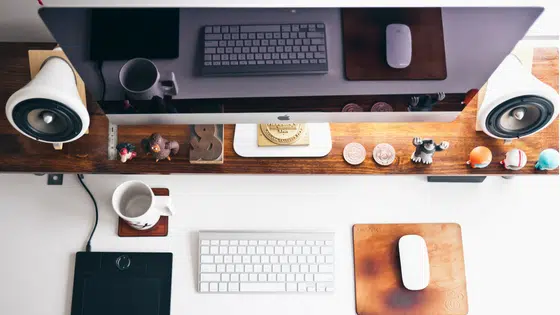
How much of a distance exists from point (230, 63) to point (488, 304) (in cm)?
83

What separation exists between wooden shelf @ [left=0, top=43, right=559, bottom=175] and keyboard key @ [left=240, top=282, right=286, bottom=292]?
0.88 ft

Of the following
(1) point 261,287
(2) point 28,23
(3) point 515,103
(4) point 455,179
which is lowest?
(1) point 261,287

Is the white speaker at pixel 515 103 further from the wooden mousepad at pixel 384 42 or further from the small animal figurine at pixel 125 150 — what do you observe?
the small animal figurine at pixel 125 150

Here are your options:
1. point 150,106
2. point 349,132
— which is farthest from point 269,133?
point 150,106

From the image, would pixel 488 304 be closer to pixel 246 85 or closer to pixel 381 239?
pixel 381 239

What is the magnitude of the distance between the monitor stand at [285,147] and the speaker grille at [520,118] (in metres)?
0.36

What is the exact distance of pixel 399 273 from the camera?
1.22 m

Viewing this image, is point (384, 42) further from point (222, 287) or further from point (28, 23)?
point (28, 23)

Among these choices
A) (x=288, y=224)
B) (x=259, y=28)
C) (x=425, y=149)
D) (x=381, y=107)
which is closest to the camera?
(x=259, y=28)

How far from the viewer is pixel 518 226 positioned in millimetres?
1265

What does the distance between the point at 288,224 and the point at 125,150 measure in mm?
426

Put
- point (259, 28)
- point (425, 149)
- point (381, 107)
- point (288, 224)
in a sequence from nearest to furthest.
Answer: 1. point (259, 28)
2. point (381, 107)
3. point (425, 149)
4. point (288, 224)

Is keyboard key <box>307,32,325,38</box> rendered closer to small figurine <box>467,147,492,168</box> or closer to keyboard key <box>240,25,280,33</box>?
keyboard key <box>240,25,280,33</box>

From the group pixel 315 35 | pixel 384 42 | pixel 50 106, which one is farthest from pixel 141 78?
pixel 384 42
